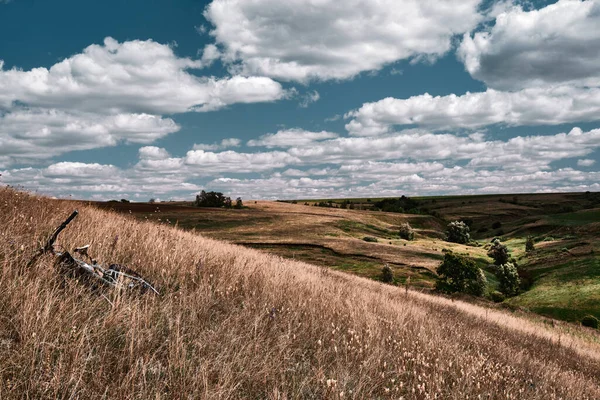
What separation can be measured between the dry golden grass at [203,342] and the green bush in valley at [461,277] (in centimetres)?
5691

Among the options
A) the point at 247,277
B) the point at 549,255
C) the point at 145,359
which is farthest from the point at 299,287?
the point at 549,255

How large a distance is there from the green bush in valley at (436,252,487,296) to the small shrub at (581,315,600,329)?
1633 cm

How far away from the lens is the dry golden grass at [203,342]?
11.3 ft

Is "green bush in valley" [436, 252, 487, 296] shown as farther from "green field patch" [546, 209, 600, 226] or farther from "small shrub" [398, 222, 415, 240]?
"green field patch" [546, 209, 600, 226]

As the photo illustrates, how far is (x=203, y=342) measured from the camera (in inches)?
178

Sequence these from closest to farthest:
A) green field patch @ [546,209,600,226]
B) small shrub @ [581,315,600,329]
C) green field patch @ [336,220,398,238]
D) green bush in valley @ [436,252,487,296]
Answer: small shrub @ [581,315,600,329]
green bush in valley @ [436,252,487,296]
green field patch @ [336,220,398,238]
green field patch @ [546,209,600,226]

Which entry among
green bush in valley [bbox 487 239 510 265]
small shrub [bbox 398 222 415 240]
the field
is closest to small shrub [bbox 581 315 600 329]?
the field

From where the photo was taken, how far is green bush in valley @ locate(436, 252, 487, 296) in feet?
202

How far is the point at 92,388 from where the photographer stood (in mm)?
3260

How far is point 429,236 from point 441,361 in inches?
5275

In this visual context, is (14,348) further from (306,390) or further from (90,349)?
(306,390)

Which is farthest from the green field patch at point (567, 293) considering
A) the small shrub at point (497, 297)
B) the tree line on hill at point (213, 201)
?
the tree line on hill at point (213, 201)

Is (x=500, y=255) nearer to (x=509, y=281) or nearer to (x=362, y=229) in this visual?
(x=509, y=281)

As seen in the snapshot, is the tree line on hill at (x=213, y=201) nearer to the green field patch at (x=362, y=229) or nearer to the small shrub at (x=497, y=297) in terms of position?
the green field patch at (x=362, y=229)
